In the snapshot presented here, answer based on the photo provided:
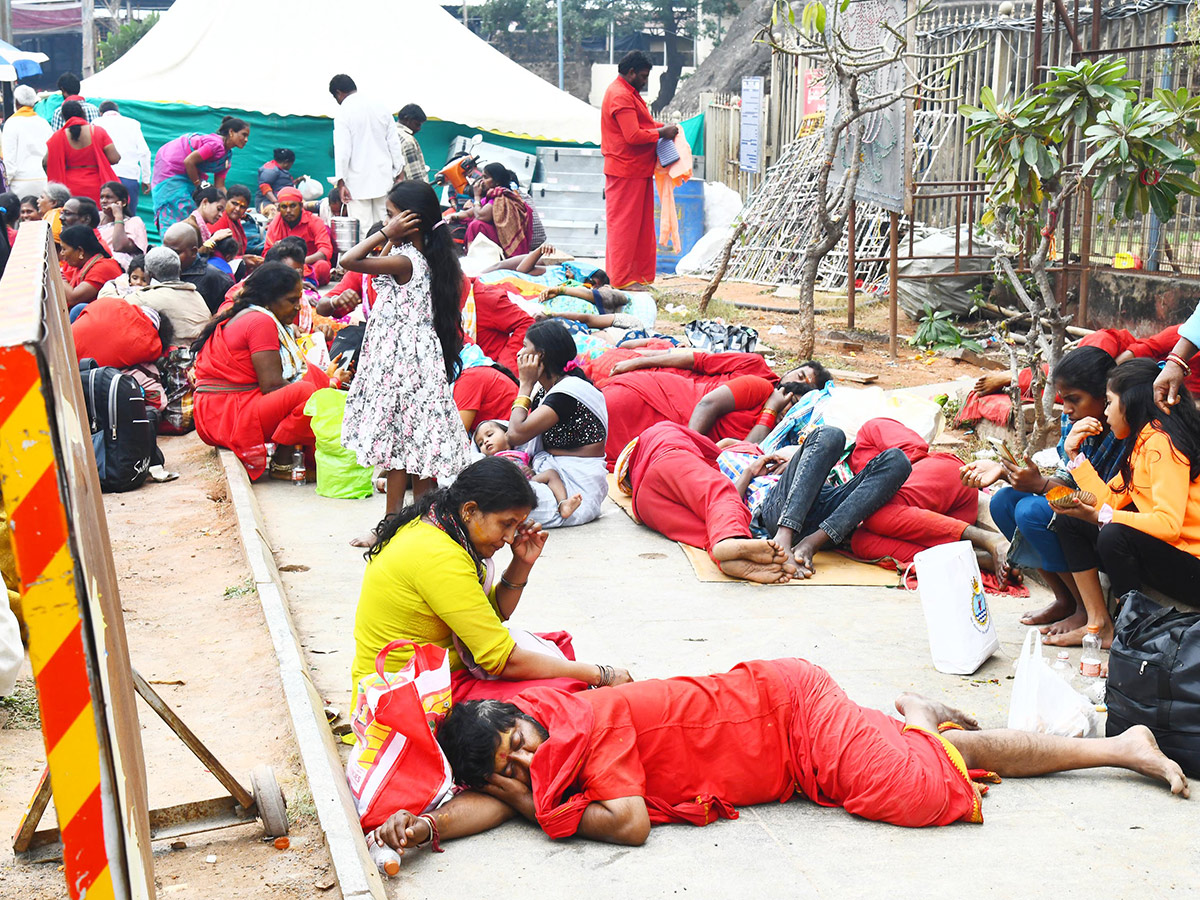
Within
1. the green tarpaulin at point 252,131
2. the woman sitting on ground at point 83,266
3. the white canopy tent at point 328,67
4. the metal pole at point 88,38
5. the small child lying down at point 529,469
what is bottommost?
the small child lying down at point 529,469

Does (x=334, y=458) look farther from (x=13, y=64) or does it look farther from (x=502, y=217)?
(x=13, y=64)

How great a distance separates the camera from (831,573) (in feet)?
18.0

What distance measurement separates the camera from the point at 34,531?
1.61 metres

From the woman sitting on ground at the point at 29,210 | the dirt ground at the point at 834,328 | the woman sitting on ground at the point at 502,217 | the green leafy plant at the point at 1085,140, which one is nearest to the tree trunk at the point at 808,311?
the dirt ground at the point at 834,328

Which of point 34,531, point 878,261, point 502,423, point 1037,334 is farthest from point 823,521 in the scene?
point 878,261

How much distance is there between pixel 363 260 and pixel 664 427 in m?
1.77

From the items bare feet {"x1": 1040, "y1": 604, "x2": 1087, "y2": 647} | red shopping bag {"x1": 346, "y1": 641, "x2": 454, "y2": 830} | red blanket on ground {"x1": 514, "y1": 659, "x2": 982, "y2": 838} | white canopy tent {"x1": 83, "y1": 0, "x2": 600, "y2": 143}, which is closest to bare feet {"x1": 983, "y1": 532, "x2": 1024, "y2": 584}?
bare feet {"x1": 1040, "y1": 604, "x2": 1087, "y2": 647}

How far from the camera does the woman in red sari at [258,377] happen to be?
690 cm

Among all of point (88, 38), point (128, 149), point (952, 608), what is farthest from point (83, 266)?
point (88, 38)

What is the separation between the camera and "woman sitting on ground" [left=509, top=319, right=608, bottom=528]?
6137mm

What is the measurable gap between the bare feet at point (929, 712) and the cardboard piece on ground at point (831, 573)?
163 cm

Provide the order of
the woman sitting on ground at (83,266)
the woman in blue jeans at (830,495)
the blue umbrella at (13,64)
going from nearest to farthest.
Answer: the woman in blue jeans at (830,495), the woman sitting on ground at (83,266), the blue umbrella at (13,64)

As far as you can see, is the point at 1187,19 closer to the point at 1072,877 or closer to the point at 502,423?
the point at 502,423

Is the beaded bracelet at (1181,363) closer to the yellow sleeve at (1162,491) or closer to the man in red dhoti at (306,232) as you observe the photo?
the yellow sleeve at (1162,491)
